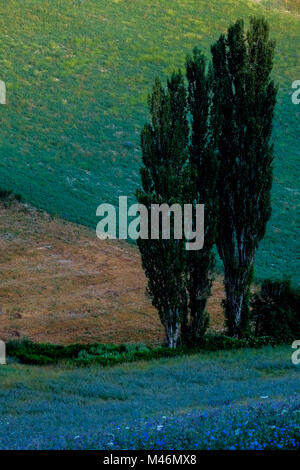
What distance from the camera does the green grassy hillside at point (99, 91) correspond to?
48781 mm

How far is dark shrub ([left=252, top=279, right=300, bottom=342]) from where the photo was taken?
2580 centimetres

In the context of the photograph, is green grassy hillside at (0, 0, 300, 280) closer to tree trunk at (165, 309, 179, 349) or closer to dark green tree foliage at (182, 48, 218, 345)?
dark green tree foliage at (182, 48, 218, 345)

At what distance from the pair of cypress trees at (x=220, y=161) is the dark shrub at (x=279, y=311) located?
2.33 ft

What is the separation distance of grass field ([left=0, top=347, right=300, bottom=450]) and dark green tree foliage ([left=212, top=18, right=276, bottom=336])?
142 inches

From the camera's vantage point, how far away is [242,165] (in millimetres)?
26656

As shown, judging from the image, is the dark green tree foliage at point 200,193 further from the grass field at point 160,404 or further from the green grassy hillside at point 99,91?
the green grassy hillside at point 99,91

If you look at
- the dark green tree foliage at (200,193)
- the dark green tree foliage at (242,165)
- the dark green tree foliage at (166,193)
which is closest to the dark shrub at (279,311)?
the dark green tree foliage at (242,165)

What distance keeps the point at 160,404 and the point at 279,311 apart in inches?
477

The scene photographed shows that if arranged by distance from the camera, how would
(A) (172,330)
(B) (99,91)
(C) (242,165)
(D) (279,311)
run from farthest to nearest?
(B) (99,91), (C) (242,165), (D) (279,311), (A) (172,330)

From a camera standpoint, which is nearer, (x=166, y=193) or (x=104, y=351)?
(x=104, y=351)

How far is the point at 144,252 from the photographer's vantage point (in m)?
23.8

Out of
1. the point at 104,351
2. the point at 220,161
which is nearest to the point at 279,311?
the point at 220,161

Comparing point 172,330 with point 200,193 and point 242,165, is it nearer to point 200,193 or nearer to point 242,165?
point 200,193
